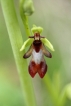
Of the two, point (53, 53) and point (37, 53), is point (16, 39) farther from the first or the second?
point (53, 53)

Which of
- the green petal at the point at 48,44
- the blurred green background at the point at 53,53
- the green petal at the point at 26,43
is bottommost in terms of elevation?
the blurred green background at the point at 53,53

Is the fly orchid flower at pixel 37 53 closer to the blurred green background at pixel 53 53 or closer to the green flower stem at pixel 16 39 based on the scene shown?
the green flower stem at pixel 16 39

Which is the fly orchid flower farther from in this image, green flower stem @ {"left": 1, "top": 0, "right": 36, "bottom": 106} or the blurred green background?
the blurred green background

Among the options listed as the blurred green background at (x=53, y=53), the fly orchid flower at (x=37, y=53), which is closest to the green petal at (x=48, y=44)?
the fly orchid flower at (x=37, y=53)

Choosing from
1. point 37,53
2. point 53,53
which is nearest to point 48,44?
point 37,53

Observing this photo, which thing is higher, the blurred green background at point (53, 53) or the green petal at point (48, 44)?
the green petal at point (48, 44)

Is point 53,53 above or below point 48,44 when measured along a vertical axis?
below

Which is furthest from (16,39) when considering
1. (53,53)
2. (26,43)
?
(53,53)

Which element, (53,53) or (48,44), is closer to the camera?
(48,44)

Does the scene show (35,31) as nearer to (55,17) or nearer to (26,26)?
(26,26)
